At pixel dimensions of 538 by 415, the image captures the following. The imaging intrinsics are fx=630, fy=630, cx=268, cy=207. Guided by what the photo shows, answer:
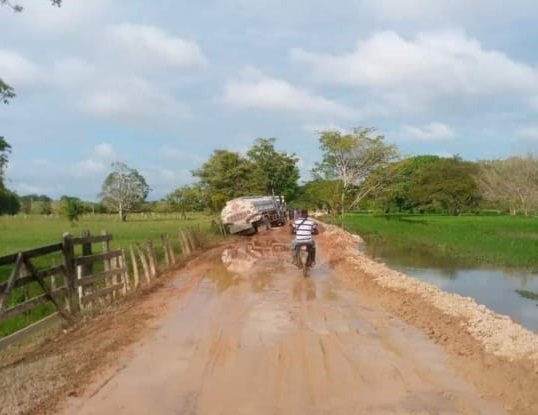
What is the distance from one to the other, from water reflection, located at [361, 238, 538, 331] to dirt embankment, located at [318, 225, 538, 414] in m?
2.09

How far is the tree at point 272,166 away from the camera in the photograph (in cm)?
6988

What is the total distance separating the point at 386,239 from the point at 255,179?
2069 cm

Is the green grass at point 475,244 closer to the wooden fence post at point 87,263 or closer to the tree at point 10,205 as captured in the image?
the wooden fence post at point 87,263

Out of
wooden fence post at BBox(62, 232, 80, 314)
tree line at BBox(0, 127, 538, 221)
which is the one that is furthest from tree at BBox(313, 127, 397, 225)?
wooden fence post at BBox(62, 232, 80, 314)

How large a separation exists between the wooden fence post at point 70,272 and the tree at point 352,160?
70.4m

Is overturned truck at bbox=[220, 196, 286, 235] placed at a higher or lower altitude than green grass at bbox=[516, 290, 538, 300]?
higher

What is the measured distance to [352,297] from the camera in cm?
1452

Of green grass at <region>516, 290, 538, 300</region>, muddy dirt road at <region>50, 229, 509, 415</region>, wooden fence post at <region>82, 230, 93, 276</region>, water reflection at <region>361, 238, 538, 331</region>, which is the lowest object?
green grass at <region>516, 290, 538, 300</region>

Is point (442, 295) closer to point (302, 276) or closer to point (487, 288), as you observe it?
point (302, 276)

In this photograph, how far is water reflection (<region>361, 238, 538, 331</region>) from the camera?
54.4 ft

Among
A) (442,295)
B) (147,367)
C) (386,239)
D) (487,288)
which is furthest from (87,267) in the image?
(386,239)

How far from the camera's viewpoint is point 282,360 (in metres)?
8.45

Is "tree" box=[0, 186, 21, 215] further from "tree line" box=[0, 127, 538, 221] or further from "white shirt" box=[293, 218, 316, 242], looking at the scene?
"white shirt" box=[293, 218, 316, 242]

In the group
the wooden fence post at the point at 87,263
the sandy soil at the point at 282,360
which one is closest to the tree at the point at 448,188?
the sandy soil at the point at 282,360
